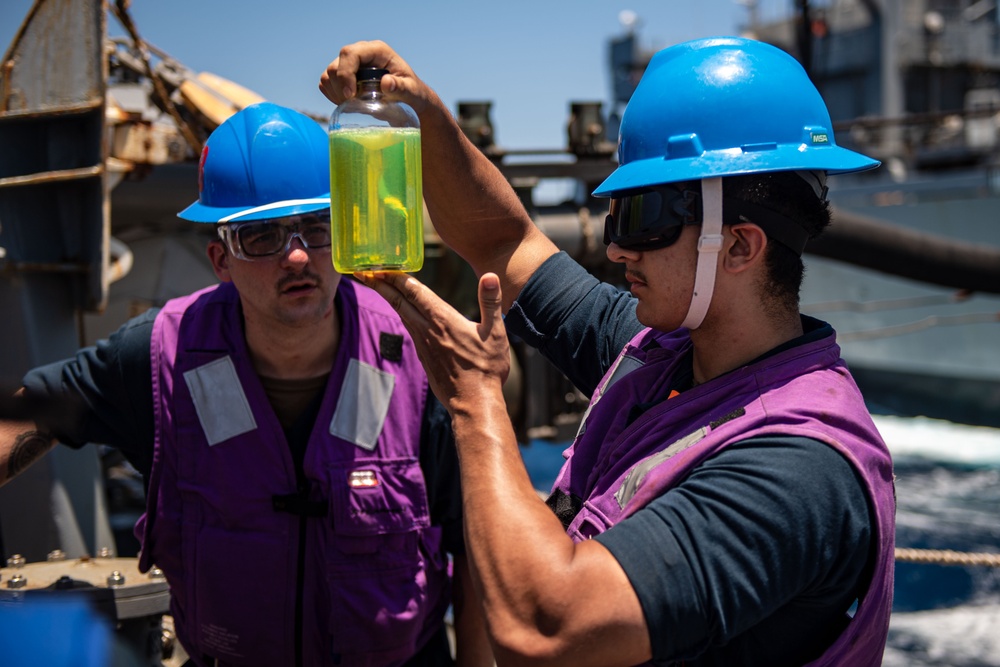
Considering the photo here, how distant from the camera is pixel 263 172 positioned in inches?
110

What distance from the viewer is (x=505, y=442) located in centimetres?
184

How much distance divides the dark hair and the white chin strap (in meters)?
0.03

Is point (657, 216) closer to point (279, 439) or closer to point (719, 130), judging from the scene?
point (719, 130)

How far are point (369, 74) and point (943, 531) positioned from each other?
45.3ft

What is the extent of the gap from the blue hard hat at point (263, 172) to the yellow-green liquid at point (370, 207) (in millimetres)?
644

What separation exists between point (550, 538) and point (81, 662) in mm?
750

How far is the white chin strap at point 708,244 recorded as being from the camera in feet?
6.24

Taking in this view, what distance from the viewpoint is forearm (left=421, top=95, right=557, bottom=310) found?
2588mm

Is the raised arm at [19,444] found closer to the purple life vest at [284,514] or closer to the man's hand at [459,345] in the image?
the purple life vest at [284,514]

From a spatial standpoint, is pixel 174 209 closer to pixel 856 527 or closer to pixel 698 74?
pixel 698 74

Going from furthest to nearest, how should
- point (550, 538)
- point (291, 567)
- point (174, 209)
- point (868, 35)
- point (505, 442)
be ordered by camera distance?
point (868, 35)
point (174, 209)
point (291, 567)
point (505, 442)
point (550, 538)

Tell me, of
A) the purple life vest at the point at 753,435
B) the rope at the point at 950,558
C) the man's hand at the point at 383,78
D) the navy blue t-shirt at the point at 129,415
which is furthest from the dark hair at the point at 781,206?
the rope at the point at 950,558

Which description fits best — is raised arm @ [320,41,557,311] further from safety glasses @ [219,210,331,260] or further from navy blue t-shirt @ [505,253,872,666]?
navy blue t-shirt @ [505,253,872,666]

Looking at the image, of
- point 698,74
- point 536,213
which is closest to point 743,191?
point 698,74
